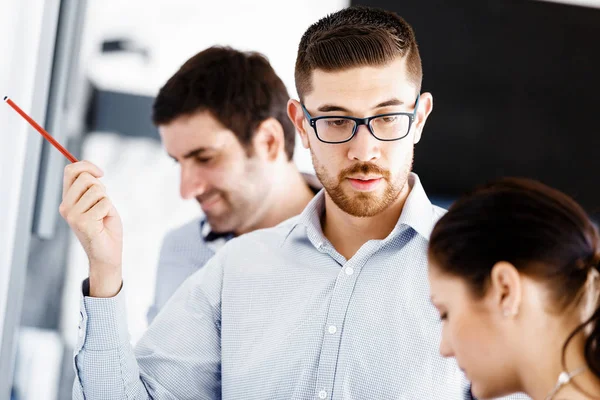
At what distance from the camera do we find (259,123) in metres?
2.30

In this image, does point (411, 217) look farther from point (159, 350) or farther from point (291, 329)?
point (159, 350)

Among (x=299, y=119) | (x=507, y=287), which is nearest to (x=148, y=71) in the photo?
(x=299, y=119)

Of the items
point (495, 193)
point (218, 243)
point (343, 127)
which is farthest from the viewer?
point (218, 243)

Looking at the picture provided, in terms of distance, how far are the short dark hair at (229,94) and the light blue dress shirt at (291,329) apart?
0.66 metres

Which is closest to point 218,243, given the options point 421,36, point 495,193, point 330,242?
point 330,242

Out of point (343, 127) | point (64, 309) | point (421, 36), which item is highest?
point (421, 36)

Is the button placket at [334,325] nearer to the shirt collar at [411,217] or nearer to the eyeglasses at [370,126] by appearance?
the shirt collar at [411,217]

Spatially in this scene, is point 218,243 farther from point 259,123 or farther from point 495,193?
point 495,193

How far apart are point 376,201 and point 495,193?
47cm

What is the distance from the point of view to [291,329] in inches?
59.9

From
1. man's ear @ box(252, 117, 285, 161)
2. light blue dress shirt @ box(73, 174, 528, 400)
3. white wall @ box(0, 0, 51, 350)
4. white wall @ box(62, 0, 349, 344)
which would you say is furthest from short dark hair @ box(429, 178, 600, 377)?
white wall @ box(62, 0, 349, 344)

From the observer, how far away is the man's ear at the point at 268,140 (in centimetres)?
229

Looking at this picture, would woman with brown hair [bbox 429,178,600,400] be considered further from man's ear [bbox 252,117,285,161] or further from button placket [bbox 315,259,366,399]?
man's ear [bbox 252,117,285,161]

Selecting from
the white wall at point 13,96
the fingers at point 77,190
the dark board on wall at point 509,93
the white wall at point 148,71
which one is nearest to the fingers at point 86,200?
the fingers at point 77,190
